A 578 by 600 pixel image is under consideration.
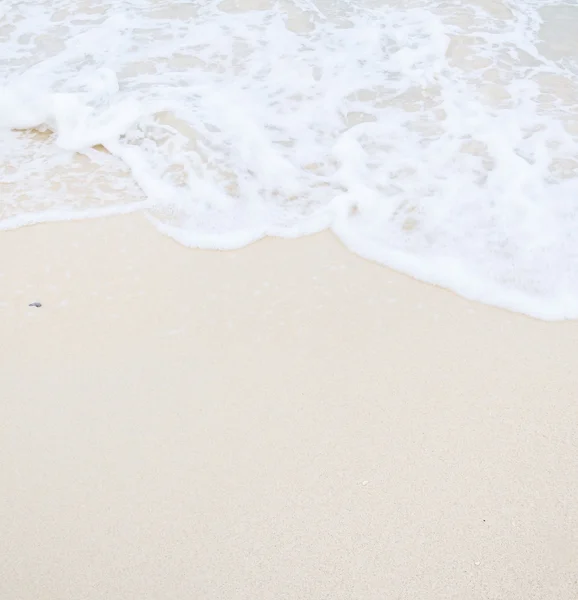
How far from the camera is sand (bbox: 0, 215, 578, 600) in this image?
5.03ft

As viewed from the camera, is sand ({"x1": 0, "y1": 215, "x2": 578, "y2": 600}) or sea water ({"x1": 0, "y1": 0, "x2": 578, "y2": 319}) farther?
sea water ({"x1": 0, "y1": 0, "x2": 578, "y2": 319})

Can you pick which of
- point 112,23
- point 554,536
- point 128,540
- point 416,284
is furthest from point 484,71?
point 128,540

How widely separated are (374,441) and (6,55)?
10.5 ft

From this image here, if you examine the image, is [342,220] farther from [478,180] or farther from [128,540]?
[128,540]

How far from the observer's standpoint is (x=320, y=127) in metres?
3.07

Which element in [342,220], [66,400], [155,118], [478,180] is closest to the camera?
[66,400]

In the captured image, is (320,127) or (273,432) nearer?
(273,432)

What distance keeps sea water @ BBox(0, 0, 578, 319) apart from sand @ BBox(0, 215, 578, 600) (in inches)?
8.1

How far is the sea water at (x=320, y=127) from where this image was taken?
246 centimetres

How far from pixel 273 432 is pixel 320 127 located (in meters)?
1.72

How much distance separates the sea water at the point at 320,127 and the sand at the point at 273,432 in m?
0.21

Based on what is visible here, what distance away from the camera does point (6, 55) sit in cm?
374

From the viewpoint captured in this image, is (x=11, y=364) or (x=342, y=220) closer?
(x=11, y=364)

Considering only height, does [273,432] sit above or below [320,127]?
below
